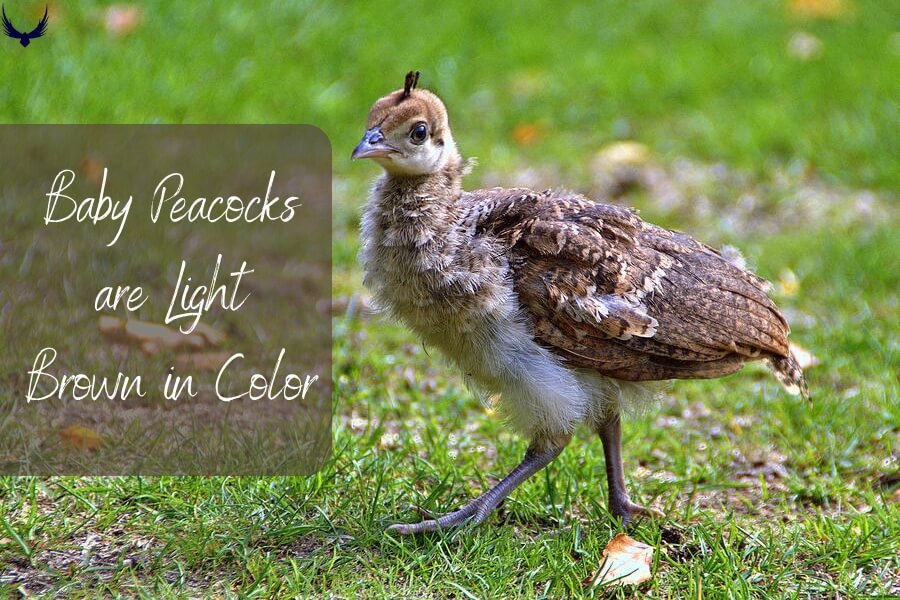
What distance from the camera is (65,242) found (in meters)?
5.51

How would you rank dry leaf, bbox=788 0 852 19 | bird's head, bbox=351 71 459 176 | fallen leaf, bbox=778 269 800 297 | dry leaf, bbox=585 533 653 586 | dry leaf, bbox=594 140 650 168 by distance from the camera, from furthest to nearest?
dry leaf, bbox=788 0 852 19 < dry leaf, bbox=594 140 650 168 < fallen leaf, bbox=778 269 800 297 < bird's head, bbox=351 71 459 176 < dry leaf, bbox=585 533 653 586

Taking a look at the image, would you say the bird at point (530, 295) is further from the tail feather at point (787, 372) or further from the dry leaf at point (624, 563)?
the dry leaf at point (624, 563)

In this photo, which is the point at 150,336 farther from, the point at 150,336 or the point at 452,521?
the point at 452,521

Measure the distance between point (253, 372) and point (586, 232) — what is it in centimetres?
178

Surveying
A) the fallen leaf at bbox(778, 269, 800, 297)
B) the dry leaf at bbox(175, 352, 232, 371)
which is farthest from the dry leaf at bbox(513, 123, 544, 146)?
the dry leaf at bbox(175, 352, 232, 371)

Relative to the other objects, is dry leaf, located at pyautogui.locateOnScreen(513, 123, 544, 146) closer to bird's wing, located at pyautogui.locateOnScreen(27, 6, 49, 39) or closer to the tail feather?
bird's wing, located at pyautogui.locateOnScreen(27, 6, 49, 39)

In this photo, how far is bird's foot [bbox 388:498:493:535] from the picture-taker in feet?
12.2

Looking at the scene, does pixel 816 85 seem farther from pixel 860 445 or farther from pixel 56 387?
pixel 56 387

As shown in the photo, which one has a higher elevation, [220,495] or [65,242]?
[65,242]

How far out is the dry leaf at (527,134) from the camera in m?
7.92

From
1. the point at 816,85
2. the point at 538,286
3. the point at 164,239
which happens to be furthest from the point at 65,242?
the point at 816,85

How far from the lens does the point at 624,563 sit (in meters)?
3.60

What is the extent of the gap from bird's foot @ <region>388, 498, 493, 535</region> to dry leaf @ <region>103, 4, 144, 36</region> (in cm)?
490

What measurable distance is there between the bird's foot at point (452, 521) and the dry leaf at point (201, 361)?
1.40 metres
